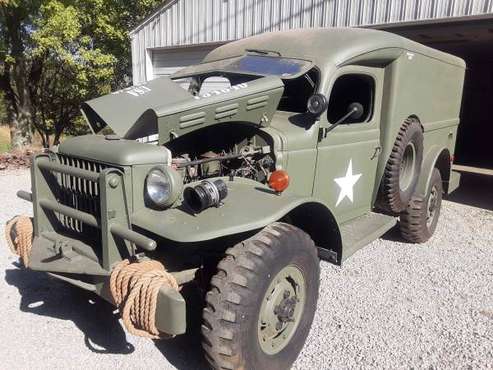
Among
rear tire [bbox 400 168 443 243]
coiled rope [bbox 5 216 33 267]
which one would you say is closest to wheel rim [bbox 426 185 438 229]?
rear tire [bbox 400 168 443 243]

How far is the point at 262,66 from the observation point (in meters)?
3.75

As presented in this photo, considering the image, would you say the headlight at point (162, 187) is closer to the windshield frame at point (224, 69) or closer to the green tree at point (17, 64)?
the windshield frame at point (224, 69)

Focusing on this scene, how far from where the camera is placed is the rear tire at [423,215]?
16.3 feet

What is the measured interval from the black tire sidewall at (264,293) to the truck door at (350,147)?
846 mm

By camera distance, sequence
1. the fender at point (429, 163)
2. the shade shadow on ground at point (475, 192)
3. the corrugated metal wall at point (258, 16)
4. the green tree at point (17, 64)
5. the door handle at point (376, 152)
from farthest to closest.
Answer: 1. the green tree at point (17, 64)
2. the shade shadow on ground at point (475, 192)
3. the corrugated metal wall at point (258, 16)
4. the fender at point (429, 163)
5. the door handle at point (376, 152)

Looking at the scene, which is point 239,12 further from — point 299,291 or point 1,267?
point 299,291

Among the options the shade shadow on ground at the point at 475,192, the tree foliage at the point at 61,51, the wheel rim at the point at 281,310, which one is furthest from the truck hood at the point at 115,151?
the tree foliage at the point at 61,51

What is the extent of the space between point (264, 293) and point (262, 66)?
1965 mm

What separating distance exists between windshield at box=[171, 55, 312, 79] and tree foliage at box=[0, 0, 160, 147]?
30.7 feet

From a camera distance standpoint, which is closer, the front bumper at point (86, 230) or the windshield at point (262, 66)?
the front bumper at point (86, 230)

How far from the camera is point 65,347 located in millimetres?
3084

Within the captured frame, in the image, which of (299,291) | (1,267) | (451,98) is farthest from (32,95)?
(299,291)

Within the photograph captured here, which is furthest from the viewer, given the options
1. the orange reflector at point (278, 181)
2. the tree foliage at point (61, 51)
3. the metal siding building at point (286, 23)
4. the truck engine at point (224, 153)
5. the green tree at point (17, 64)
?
the green tree at point (17, 64)

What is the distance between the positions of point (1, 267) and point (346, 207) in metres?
3.28
